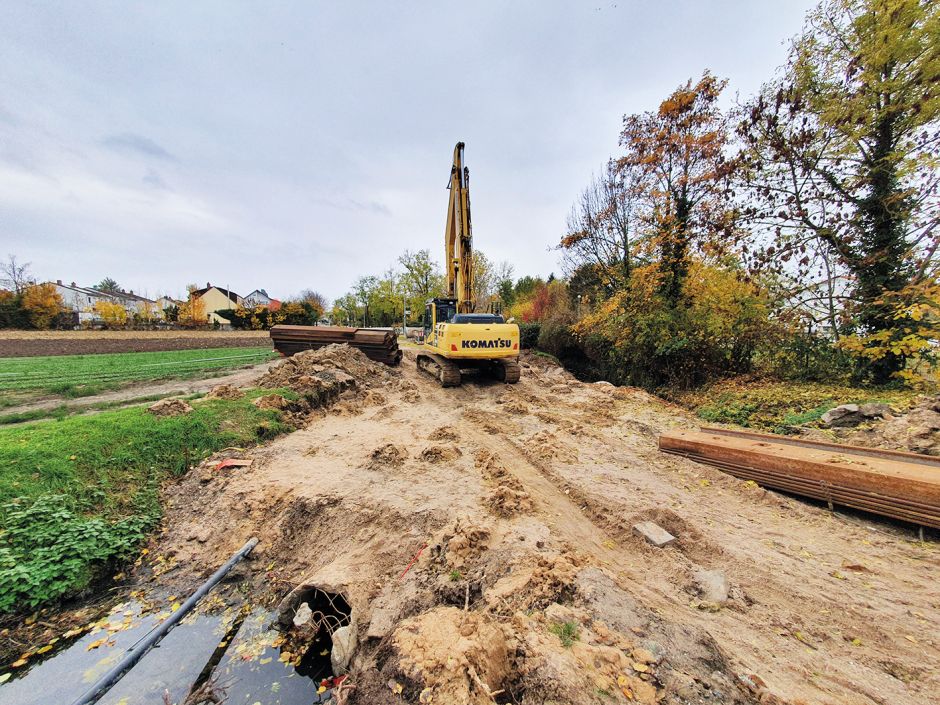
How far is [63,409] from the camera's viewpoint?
756cm

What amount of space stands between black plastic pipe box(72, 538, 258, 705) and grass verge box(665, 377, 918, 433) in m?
8.39

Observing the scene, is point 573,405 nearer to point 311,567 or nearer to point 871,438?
point 871,438

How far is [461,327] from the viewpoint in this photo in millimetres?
10117

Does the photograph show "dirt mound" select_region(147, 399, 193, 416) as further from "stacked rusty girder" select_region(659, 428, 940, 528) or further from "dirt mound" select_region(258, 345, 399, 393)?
"stacked rusty girder" select_region(659, 428, 940, 528)

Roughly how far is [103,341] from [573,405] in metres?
29.9

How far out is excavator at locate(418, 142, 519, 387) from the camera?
33.6ft

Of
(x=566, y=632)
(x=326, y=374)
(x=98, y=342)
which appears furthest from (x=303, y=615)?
(x=98, y=342)

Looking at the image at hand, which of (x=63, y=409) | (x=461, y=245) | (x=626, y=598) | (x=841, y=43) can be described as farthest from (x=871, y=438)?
(x=63, y=409)

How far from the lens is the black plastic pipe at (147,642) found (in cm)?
226

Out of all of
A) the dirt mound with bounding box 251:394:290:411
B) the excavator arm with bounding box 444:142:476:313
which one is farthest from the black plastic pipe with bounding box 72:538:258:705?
the excavator arm with bounding box 444:142:476:313

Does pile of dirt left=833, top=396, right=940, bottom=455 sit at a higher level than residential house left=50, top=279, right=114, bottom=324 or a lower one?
lower

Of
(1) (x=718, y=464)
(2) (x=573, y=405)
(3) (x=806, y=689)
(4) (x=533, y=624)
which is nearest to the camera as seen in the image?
(3) (x=806, y=689)

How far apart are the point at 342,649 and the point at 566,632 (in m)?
1.60

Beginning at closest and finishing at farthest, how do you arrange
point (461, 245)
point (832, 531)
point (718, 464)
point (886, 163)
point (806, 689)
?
point (806, 689) < point (832, 531) < point (718, 464) < point (886, 163) < point (461, 245)
